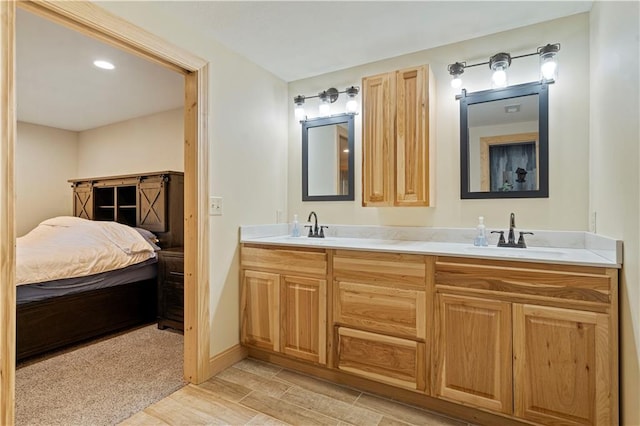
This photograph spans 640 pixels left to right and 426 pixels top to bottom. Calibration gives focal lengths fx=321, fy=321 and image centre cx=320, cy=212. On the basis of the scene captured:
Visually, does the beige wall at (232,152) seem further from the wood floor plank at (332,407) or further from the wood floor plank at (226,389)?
the wood floor plank at (332,407)

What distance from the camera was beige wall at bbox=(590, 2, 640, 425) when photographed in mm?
1268

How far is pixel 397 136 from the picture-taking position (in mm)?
2332

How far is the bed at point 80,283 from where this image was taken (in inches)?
101

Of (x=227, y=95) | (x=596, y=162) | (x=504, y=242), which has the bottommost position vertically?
(x=504, y=242)

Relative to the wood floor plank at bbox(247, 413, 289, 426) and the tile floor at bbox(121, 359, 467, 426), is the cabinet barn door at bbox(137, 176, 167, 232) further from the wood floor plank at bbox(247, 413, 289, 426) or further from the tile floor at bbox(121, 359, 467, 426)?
the wood floor plank at bbox(247, 413, 289, 426)

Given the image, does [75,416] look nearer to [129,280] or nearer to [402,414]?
[129,280]

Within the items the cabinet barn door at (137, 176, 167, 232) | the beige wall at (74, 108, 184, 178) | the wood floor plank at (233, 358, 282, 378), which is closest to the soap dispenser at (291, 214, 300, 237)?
the wood floor plank at (233, 358, 282, 378)

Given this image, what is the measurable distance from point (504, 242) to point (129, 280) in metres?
3.38

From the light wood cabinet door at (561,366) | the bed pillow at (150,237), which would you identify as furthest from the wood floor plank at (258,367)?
the bed pillow at (150,237)

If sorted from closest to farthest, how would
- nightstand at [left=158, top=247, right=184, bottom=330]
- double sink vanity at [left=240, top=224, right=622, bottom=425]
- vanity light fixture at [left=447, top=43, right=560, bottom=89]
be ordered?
double sink vanity at [left=240, top=224, right=622, bottom=425]
vanity light fixture at [left=447, top=43, right=560, bottom=89]
nightstand at [left=158, top=247, right=184, bottom=330]

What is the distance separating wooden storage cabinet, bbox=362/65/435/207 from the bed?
8.25ft

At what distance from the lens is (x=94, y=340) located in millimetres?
2922

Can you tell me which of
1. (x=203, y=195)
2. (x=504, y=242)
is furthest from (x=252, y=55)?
(x=504, y=242)

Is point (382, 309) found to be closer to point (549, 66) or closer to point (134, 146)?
point (549, 66)
